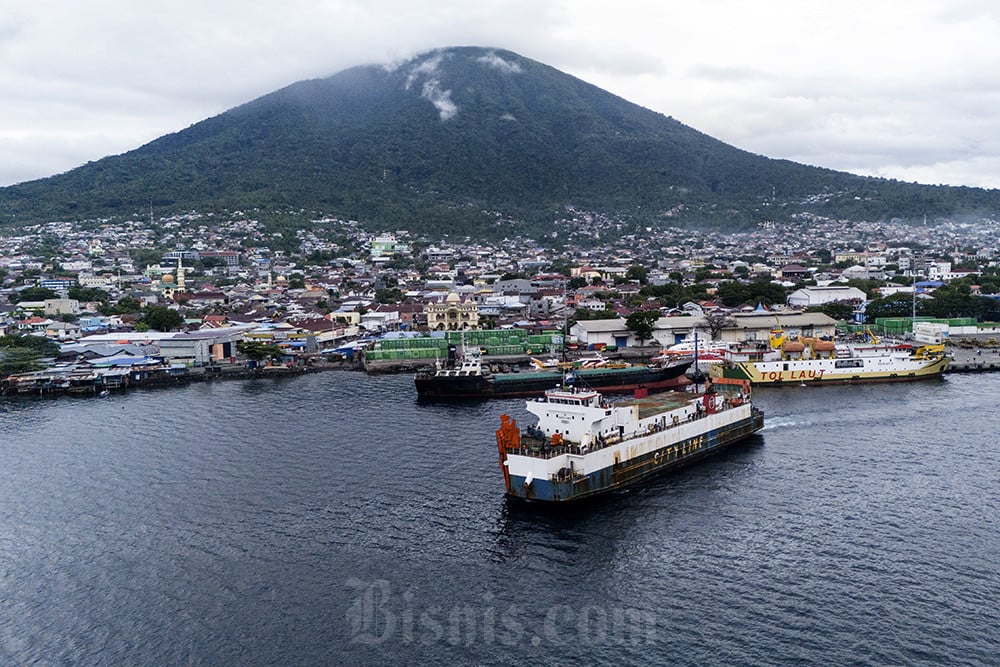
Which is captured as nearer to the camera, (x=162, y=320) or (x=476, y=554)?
(x=476, y=554)

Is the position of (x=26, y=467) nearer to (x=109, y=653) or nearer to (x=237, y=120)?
(x=109, y=653)

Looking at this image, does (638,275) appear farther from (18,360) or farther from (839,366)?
(18,360)

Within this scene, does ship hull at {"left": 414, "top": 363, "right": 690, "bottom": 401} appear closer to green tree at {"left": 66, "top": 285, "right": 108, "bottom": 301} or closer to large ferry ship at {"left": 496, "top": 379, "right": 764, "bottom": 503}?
large ferry ship at {"left": 496, "top": 379, "right": 764, "bottom": 503}

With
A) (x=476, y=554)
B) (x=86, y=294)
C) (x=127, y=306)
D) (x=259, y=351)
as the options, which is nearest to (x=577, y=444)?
(x=476, y=554)

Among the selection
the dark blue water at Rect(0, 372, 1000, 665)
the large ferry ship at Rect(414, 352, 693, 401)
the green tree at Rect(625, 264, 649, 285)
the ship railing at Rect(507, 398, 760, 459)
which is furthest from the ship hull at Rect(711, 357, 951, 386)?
the green tree at Rect(625, 264, 649, 285)

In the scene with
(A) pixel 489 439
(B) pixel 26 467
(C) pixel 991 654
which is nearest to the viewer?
(C) pixel 991 654

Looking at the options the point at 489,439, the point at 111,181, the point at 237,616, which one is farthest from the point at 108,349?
the point at 111,181
